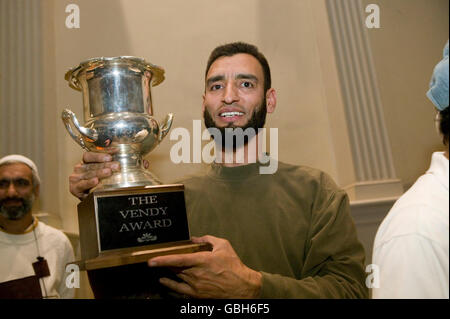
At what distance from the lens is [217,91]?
5.39 feet

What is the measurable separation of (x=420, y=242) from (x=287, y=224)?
2.29 ft

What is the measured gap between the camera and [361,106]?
2.51 m

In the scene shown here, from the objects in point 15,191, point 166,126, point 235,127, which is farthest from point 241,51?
point 15,191

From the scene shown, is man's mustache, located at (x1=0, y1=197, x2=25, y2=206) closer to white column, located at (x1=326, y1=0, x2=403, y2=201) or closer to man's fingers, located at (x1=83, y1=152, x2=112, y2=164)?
man's fingers, located at (x1=83, y1=152, x2=112, y2=164)

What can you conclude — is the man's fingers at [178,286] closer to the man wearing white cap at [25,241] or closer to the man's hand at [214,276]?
the man's hand at [214,276]

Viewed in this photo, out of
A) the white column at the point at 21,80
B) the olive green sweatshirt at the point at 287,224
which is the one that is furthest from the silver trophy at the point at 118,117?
the white column at the point at 21,80

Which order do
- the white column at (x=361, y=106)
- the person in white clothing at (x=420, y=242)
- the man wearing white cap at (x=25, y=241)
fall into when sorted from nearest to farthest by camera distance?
the person in white clothing at (x=420, y=242)
the man wearing white cap at (x=25, y=241)
the white column at (x=361, y=106)

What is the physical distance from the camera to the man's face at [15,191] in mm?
2035

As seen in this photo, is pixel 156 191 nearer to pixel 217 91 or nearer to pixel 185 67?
pixel 217 91

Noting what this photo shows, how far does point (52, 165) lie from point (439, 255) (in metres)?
2.28

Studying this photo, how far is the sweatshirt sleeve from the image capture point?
51.1 inches

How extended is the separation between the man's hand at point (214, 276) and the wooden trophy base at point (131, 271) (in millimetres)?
45

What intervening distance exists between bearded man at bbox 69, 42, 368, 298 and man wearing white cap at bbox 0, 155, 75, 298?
84 centimetres

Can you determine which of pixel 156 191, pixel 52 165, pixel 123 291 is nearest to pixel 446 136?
pixel 156 191
